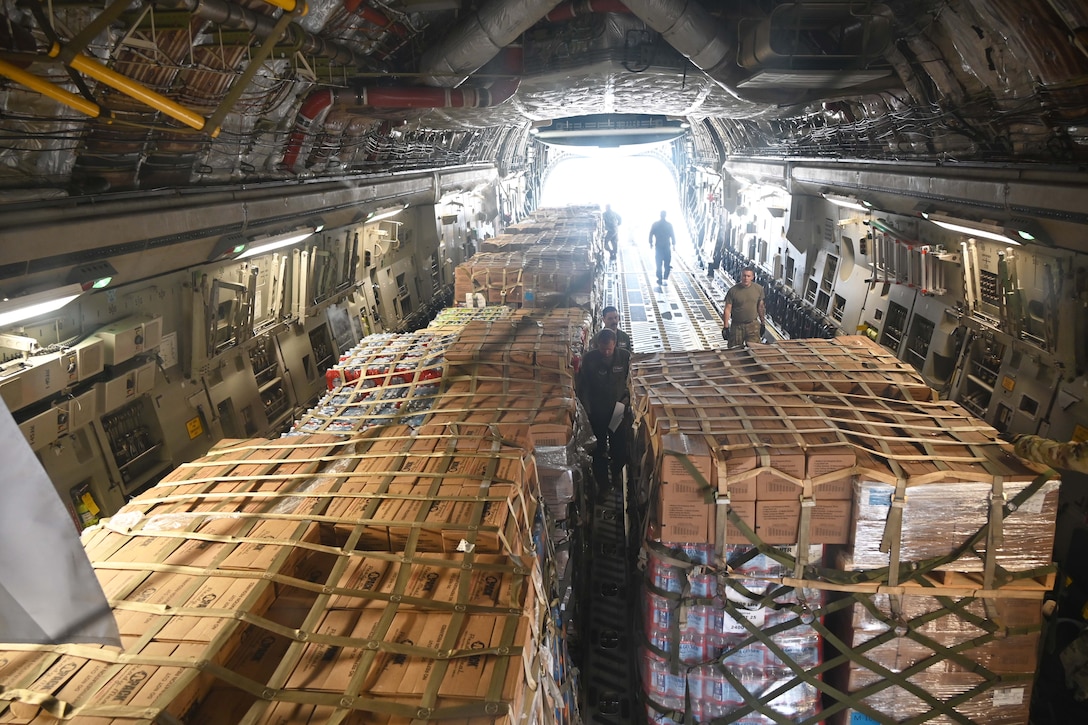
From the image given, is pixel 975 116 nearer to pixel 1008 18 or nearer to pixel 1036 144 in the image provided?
pixel 1036 144

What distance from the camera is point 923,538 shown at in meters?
2.96

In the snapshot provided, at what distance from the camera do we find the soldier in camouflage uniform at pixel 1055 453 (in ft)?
8.97

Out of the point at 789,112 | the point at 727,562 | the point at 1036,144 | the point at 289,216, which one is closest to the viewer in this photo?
the point at 727,562

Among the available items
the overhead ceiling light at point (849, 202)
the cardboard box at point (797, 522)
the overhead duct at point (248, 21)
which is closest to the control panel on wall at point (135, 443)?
the overhead duct at point (248, 21)

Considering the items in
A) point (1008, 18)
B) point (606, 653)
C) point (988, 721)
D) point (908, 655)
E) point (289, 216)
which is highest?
point (1008, 18)

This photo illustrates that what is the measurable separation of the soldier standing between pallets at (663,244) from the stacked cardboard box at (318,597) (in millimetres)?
12445

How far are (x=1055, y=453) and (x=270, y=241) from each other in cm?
636

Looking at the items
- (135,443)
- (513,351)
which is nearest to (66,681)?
(513,351)

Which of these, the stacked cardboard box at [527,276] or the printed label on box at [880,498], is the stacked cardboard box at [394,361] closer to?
the stacked cardboard box at [527,276]

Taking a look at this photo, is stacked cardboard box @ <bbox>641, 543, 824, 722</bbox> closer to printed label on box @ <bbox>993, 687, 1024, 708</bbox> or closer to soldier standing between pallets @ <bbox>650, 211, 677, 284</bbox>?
printed label on box @ <bbox>993, 687, 1024, 708</bbox>

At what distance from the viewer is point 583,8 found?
6.42 metres

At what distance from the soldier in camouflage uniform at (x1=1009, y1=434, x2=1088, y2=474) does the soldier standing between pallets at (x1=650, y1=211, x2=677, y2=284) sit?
12.3m

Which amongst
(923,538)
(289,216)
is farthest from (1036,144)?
(289,216)

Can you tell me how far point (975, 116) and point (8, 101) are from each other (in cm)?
701
